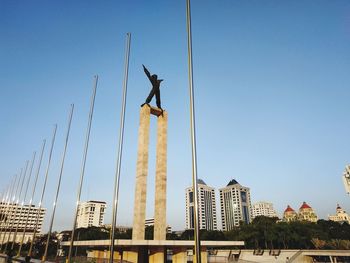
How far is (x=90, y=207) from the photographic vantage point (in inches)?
6373

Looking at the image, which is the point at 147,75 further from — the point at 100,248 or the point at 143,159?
the point at 100,248

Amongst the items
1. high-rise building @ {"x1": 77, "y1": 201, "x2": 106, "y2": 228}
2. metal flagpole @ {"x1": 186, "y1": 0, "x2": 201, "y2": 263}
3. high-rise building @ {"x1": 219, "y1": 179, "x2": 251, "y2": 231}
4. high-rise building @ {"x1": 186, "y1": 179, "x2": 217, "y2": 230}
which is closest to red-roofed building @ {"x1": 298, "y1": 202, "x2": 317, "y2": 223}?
high-rise building @ {"x1": 219, "y1": 179, "x2": 251, "y2": 231}

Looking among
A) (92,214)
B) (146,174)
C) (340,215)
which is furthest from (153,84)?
(340,215)

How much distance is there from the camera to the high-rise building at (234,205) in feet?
520

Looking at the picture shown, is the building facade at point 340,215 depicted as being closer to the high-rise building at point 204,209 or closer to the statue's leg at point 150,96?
the high-rise building at point 204,209

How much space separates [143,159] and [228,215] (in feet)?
511

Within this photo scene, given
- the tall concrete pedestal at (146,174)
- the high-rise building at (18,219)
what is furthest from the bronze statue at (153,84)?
the high-rise building at (18,219)

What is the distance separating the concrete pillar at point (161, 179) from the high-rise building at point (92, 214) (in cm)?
15438

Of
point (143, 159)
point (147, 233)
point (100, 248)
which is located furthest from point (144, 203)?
point (147, 233)

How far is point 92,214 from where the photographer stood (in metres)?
161

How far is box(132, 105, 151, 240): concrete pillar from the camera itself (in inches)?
798

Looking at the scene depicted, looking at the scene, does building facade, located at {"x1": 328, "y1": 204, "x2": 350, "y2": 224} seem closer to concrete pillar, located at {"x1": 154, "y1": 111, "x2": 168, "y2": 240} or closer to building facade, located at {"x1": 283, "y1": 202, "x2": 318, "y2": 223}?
building facade, located at {"x1": 283, "y1": 202, "x2": 318, "y2": 223}

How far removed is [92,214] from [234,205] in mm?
91075

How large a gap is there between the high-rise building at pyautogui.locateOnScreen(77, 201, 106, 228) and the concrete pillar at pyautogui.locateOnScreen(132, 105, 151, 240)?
15479 centimetres
